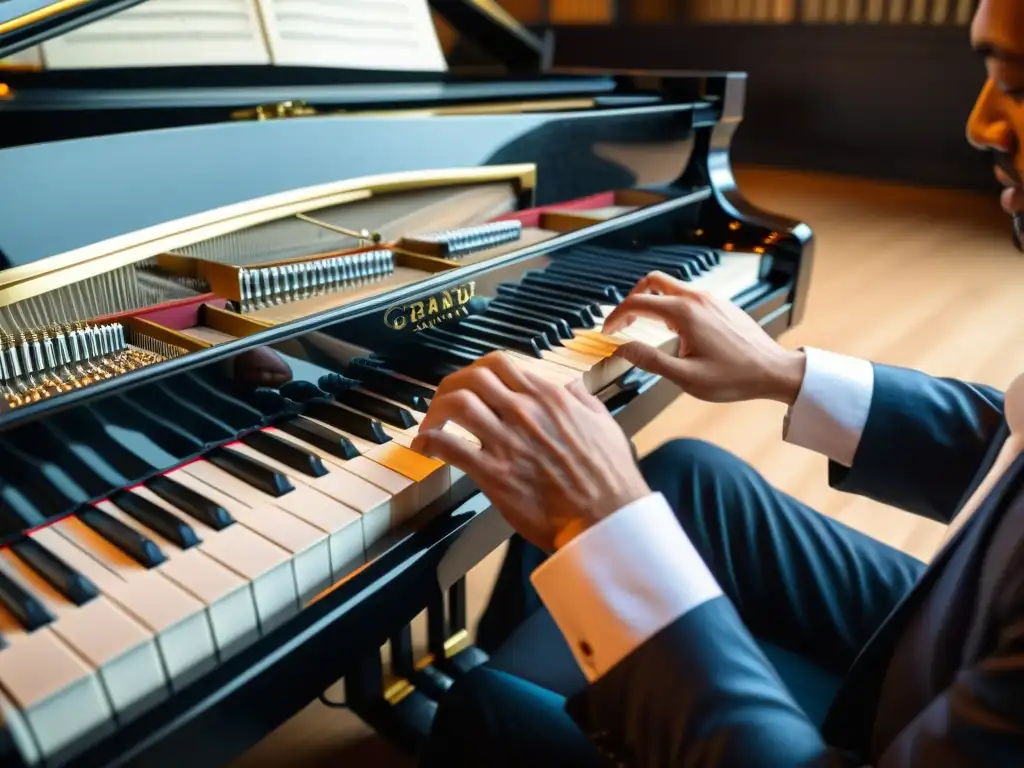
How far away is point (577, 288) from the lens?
1365 millimetres

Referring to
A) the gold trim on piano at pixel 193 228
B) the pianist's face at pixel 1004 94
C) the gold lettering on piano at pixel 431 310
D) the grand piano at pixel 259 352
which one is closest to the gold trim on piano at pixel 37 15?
the grand piano at pixel 259 352

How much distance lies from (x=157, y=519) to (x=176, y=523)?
0.08 ft

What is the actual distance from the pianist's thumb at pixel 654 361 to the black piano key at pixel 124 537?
67 centimetres

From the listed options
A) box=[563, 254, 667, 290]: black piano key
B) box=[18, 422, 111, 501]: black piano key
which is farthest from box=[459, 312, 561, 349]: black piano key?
box=[18, 422, 111, 501]: black piano key

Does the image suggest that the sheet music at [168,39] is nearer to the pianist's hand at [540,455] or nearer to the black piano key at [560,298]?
the black piano key at [560,298]

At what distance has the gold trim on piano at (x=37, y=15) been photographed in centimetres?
81

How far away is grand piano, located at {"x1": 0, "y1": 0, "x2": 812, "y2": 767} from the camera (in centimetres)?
67

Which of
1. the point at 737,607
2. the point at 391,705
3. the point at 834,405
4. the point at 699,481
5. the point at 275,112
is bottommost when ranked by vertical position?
the point at 391,705

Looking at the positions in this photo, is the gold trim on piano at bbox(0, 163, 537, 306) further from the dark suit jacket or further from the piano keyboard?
the dark suit jacket

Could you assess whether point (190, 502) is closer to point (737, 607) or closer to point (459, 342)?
point (459, 342)

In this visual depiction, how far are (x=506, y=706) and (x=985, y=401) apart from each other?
795 millimetres

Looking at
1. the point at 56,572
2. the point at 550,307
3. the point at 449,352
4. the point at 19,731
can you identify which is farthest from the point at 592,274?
the point at 19,731

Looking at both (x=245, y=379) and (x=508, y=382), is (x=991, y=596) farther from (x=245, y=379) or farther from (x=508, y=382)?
(x=245, y=379)

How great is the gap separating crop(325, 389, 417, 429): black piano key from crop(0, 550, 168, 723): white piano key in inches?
14.9
